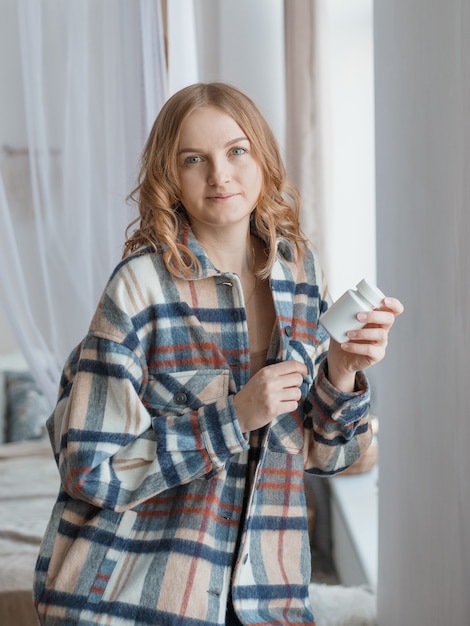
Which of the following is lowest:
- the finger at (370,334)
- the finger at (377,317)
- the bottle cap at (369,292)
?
the finger at (370,334)

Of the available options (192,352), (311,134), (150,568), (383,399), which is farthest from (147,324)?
(311,134)

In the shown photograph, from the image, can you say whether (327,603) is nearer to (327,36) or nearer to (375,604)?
(375,604)

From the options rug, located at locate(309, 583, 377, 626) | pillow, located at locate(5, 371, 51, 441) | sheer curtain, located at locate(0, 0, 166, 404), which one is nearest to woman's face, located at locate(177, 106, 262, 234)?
sheer curtain, located at locate(0, 0, 166, 404)

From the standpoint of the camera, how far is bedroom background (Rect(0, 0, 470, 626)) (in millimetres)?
1108

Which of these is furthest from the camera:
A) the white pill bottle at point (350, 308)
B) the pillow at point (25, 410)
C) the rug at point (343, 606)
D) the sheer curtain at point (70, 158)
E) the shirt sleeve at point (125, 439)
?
the pillow at point (25, 410)

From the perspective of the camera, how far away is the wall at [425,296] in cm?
105

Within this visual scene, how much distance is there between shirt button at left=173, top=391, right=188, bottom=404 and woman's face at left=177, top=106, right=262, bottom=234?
24 cm

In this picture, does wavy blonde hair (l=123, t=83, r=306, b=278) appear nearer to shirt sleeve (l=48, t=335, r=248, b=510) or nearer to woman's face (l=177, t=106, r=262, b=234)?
woman's face (l=177, t=106, r=262, b=234)

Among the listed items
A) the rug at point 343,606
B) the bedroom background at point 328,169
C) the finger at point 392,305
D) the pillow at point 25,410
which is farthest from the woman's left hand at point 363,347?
the pillow at point 25,410

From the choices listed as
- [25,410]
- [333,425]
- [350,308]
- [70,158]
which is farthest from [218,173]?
[25,410]

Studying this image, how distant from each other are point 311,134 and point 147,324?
1.58m

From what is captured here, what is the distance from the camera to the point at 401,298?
1318mm

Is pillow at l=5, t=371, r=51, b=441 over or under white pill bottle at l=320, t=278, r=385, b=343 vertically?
under

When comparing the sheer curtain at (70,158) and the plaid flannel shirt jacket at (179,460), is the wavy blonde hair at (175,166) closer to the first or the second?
the plaid flannel shirt jacket at (179,460)
